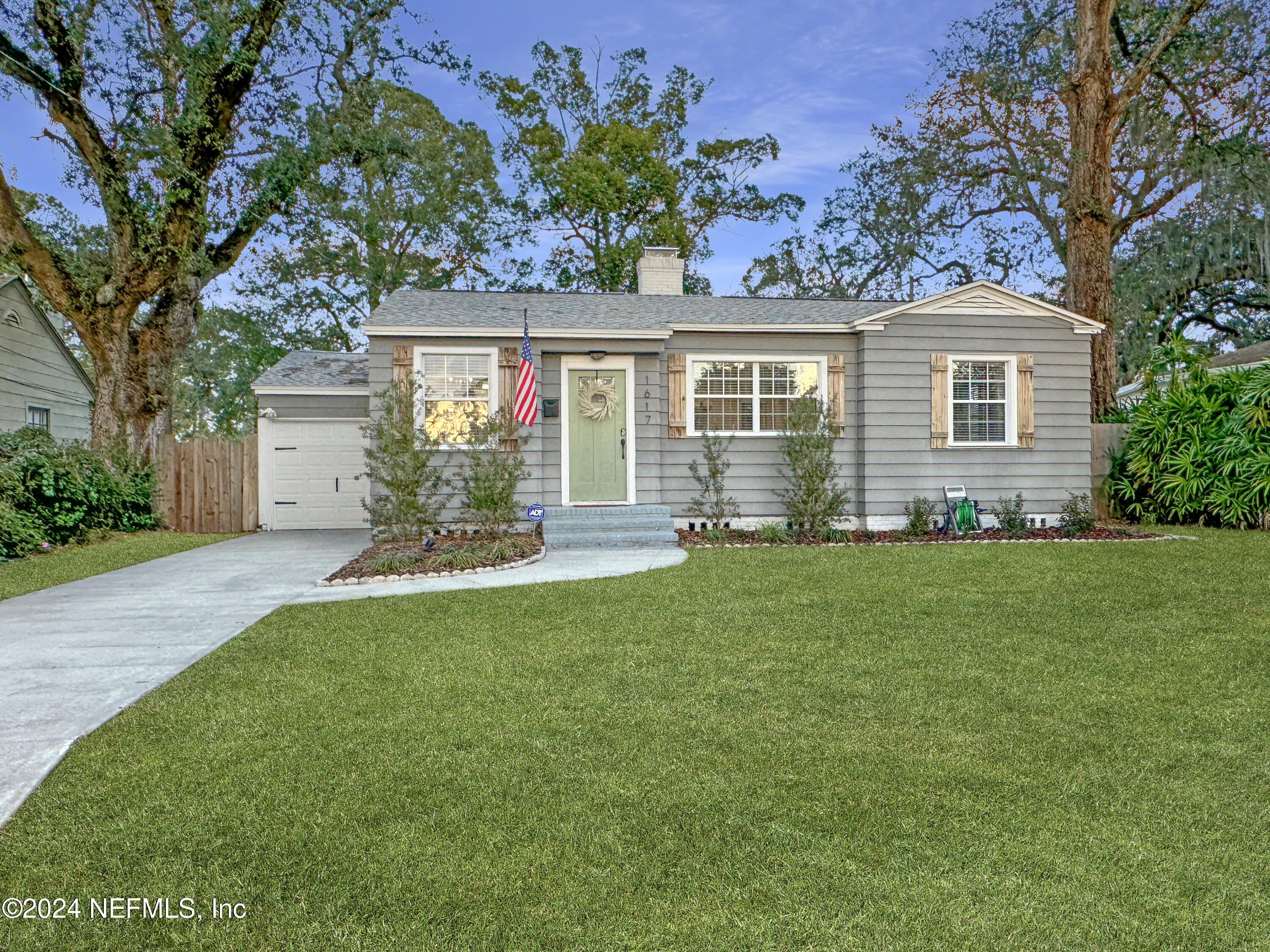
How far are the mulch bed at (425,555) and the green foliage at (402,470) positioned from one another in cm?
23

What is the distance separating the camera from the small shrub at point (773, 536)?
10.6 metres

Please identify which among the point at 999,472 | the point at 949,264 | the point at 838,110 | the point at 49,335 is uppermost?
the point at 838,110

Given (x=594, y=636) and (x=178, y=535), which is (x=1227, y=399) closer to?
(x=594, y=636)

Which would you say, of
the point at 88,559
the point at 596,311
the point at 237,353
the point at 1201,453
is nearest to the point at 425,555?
the point at 88,559

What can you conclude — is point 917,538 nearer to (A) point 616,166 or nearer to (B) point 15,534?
(B) point 15,534

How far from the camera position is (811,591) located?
21.9 ft

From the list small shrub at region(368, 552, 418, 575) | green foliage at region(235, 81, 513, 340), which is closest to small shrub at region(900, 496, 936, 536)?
small shrub at region(368, 552, 418, 575)

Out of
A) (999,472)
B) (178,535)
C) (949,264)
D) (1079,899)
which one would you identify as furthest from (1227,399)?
(178,535)

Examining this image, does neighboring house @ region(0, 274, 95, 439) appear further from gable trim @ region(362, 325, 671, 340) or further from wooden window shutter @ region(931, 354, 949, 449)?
wooden window shutter @ region(931, 354, 949, 449)

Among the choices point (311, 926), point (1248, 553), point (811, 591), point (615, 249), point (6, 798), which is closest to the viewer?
point (311, 926)

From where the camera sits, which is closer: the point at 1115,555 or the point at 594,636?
the point at 594,636

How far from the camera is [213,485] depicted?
13.8 meters

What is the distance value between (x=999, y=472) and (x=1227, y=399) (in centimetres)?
360

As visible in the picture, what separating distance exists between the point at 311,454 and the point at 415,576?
7.11m
